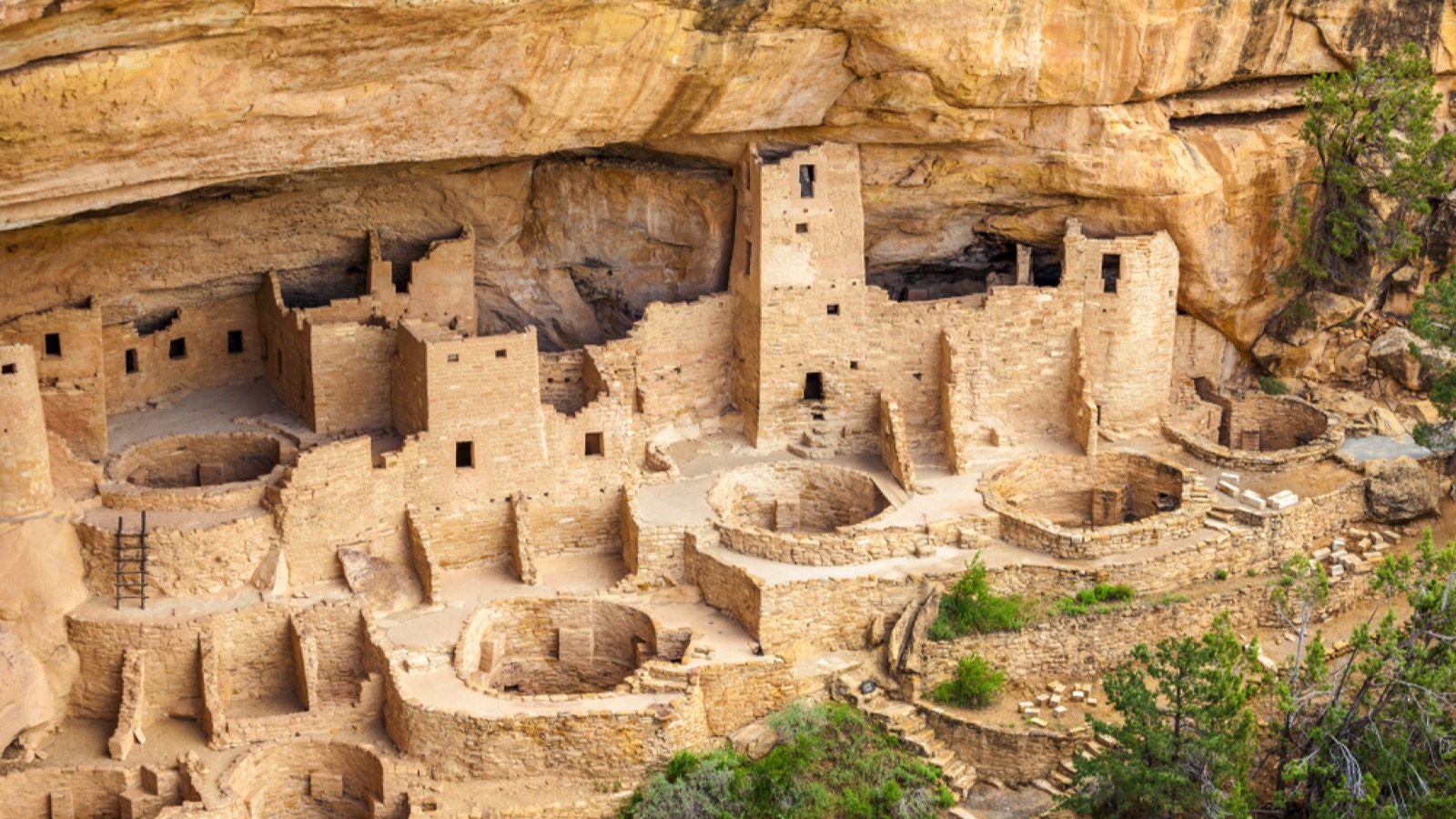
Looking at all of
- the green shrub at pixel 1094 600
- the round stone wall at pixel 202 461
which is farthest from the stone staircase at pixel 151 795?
the green shrub at pixel 1094 600

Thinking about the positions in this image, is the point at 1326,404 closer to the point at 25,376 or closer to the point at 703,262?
the point at 703,262

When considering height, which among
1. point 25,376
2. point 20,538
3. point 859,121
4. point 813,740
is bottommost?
point 813,740

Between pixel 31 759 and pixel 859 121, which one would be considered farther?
pixel 859 121

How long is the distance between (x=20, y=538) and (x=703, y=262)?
966 cm

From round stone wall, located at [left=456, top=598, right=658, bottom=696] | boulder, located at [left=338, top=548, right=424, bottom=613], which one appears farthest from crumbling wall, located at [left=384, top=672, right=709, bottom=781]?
round stone wall, located at [left=456, top=598, right=658, bottom=696]

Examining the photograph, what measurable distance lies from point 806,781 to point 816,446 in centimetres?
572

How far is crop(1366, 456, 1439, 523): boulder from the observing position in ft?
87.7

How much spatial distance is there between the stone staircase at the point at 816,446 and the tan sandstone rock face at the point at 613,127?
8.27 feet

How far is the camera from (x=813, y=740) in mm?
23359

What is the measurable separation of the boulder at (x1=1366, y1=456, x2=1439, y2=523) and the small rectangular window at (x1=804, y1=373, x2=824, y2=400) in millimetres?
6959

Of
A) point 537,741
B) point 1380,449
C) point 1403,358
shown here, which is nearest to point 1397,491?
point 1380,449

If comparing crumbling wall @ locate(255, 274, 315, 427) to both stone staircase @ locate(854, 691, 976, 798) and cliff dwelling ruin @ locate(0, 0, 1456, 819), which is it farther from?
stone staircase @ locate(854, 691, 976, 798)

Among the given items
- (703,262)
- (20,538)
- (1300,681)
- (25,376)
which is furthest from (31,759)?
(1300,681)

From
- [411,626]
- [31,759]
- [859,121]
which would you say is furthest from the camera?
[859,121]
